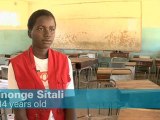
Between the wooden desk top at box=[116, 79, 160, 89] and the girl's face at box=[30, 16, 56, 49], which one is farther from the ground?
the girl's face at box=[30, 16, 56, 49]

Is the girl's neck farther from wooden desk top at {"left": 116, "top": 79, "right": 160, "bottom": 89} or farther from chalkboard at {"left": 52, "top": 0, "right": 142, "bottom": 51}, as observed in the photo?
chalkboard at {"left": 52, "top": 0, "right": 142, "bottom": 51}

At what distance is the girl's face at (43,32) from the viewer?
1.45 m

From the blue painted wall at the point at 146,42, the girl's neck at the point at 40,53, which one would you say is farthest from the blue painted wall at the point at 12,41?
the girl's neck at the point at 40,53

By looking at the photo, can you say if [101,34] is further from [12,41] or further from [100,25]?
[12,41]

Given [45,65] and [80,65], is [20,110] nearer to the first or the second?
[45,65]

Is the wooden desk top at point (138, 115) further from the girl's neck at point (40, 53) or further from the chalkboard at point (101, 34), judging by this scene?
the chalkboard at point (101, 34)

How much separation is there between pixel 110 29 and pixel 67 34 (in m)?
1.81

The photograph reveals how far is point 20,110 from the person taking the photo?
4.63 feet

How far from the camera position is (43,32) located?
1448 millimetres

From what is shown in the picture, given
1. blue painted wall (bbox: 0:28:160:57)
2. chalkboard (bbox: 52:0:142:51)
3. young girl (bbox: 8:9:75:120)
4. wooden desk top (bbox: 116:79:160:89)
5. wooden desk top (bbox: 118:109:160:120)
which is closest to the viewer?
young girl (bbox: 8:9:75:120)

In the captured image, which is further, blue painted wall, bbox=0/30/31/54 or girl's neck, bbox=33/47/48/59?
blue painted wall, bbox=0/30/31/54

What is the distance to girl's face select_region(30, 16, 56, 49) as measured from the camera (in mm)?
1445

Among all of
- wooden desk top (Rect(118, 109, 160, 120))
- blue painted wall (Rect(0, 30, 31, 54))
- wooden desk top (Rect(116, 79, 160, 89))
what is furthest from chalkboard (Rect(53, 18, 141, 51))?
wooden desk top (Rect(118, 109, 160, 120))

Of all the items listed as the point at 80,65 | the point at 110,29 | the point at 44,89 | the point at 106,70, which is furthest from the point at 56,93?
the point at 110,29
